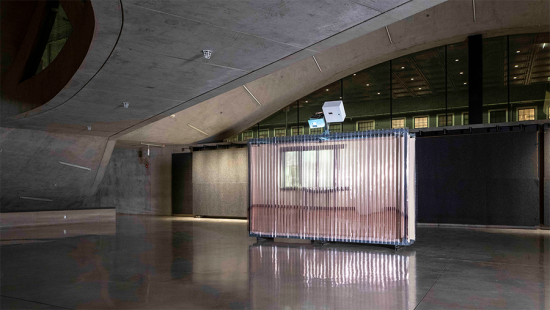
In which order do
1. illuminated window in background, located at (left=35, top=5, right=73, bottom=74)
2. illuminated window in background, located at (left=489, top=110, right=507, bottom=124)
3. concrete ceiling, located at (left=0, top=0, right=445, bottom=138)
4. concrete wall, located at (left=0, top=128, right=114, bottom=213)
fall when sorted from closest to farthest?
concrete ceiling, located at (left=0, top=0, right=445, bottom=138) → illuminated window in background, located at (left=35, top=5, right=73, bottom=74) → concrete wall, located at (left=0, top=128, right=114, bottom=213) → illuminated window in background, located at (left=489, top=110, right=507, bottom=124)

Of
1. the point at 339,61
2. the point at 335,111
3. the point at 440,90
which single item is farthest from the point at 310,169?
the point at 440,90

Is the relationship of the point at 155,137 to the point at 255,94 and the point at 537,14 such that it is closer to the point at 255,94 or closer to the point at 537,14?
the point at 255,94

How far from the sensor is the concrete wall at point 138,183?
2656cm

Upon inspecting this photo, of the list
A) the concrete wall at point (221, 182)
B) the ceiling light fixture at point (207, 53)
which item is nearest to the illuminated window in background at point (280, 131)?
the concrete wall at point (221, 182)

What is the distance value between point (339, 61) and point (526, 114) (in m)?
8.40

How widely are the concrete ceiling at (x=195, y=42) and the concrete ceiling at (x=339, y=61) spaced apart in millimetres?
5794

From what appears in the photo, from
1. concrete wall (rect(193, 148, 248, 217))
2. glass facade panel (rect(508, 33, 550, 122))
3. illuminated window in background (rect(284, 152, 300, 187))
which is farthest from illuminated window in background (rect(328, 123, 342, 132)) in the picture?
illuminated window in background (rect(284, 152, 300, 187))

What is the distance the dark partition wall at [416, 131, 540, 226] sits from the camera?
16.9m

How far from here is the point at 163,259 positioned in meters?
9.44

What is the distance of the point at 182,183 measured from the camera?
25812mm

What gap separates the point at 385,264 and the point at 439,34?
44.7ft

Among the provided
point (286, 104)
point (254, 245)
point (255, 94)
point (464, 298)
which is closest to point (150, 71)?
point (254, 245)

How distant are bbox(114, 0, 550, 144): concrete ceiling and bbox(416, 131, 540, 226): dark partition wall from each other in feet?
15.4

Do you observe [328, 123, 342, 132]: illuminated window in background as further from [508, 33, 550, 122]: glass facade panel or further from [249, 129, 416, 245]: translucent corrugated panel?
[249, 129, 416, 245]: translucent corrugated panel
